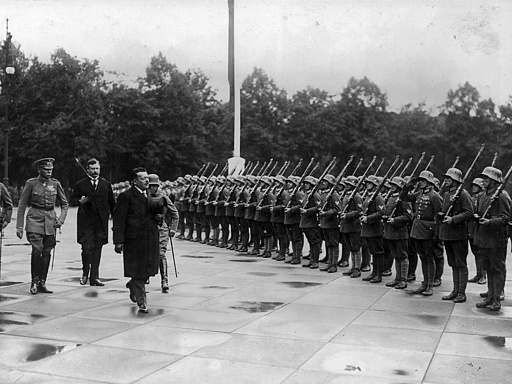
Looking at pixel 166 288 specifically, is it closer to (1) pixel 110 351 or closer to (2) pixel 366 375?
(1) pixel 110 351

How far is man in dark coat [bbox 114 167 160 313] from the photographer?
855 centimetres

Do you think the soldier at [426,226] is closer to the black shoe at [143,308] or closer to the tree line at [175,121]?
the black shoe at [143,308]

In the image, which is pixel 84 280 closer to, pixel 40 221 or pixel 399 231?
pixel 40 221

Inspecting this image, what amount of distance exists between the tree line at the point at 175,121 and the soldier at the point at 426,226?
2792cm

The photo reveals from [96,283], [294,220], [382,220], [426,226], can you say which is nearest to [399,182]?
[382,220]

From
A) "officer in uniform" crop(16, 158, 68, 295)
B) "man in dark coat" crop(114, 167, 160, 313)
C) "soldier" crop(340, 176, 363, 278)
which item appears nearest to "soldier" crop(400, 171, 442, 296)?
"soldier" crop(340, 176, 363, 278)

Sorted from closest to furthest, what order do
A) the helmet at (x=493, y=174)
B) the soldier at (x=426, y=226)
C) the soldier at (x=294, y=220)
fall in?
the helmet at (x=493, y=174), the soldier at (x=426, y=226), the soldier at (x=294, y=220)

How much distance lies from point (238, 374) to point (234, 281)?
5.50 m

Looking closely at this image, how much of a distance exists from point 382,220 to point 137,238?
16.0 feet

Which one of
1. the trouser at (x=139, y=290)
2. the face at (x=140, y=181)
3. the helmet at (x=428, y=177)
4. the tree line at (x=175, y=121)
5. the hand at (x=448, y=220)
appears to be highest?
the tree line at (x=175, y=121)

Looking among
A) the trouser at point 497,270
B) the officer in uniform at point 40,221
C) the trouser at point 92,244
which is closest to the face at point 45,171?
the officer in uniform at point 40,221

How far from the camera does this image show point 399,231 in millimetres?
10977

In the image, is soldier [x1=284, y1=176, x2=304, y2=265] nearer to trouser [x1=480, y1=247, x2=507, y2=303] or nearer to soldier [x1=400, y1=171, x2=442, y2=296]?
soldier [x1=400, y1=171, x2=442, y2=296]

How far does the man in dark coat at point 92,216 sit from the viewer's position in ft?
35.1
